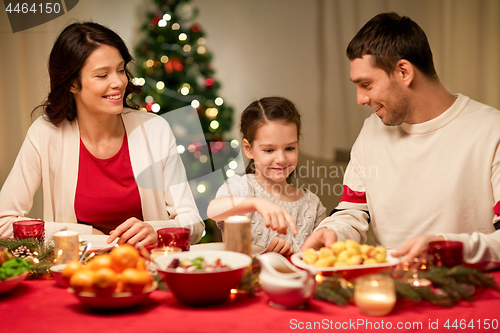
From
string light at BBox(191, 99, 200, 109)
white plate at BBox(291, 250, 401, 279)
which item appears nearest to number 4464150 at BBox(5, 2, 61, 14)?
string light at BBox(191, 99, 200, 109)

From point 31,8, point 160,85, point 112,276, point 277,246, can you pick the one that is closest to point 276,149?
point 277,246

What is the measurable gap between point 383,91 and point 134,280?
1308 millimetres

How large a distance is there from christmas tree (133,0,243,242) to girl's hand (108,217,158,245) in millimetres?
1976

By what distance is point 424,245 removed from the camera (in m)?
1.10

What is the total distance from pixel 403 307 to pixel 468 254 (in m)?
0.37

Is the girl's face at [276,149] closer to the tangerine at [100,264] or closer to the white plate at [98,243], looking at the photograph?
the white plate at [98,243]

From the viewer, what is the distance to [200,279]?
0.93m

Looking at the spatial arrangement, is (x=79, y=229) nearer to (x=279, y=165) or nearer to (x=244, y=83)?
(x=279, y=165)

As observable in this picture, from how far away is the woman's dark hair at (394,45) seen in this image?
1741 mm

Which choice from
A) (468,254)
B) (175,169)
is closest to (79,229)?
(175,169)

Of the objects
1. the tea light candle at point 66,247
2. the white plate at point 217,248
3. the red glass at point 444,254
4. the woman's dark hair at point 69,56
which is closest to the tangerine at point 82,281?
the tea light candle at point 66,247

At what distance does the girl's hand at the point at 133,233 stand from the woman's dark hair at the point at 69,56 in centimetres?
88

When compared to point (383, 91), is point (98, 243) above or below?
→ below

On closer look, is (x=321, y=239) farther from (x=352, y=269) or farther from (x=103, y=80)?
(x=103, y=80)
